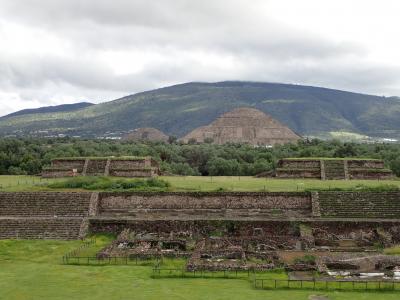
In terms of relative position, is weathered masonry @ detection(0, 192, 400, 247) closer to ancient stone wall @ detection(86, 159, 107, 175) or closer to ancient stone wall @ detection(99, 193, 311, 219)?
ancient stone wall @ detection(99, 193, 311, 219)

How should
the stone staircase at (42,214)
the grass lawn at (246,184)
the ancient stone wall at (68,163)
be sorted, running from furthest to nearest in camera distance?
the ancient stone wall at (68,163)
the grass lawn at (246,184)
the stone staircase at (42,214)

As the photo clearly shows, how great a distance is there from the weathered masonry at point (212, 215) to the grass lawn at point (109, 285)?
277 inches

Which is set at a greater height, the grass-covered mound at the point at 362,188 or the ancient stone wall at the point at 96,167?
the ancient stone wall at the point at 96,167

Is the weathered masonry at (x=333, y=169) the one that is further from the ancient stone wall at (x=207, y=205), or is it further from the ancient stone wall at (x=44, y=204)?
the ancient stone wall at (x=44, y=204)

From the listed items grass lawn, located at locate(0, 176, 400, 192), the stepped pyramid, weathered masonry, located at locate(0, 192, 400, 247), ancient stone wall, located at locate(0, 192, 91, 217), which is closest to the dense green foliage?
grass lawn, located at locate(0, 176, 400, 192)

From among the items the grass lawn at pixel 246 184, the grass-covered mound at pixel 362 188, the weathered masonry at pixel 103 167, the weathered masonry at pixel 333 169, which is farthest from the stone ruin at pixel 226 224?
the weathered masonry at pixel 103 167

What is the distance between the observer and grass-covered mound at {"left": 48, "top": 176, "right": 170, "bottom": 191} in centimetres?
4147

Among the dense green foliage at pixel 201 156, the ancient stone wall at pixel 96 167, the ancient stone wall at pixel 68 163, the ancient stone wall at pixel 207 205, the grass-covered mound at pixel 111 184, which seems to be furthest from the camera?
the dense green foliage at pixel 201 156

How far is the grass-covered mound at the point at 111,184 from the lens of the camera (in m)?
41.5

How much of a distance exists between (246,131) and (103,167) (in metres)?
92.7

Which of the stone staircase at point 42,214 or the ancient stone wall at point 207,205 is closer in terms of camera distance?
the stone staircase at point 42,214

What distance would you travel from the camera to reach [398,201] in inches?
1435

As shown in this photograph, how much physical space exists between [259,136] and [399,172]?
8258 cm

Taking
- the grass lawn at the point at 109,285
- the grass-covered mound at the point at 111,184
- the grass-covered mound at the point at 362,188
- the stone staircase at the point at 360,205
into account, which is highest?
the grass-covered mound at the point at 111,184
